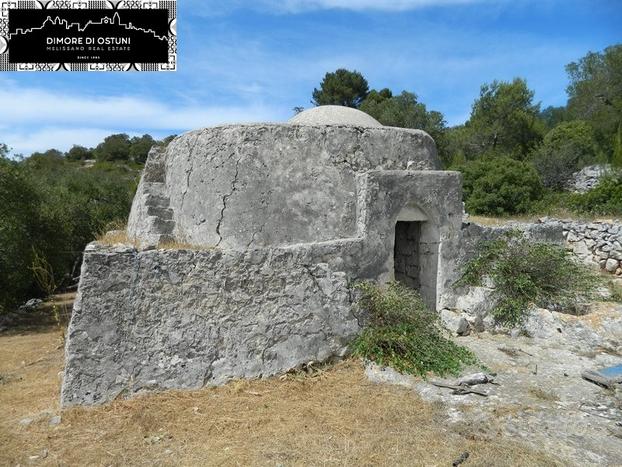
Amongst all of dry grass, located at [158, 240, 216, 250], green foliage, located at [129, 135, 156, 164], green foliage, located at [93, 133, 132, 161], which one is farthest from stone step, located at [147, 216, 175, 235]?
green foliage, located at [93, 133, 132, 161]

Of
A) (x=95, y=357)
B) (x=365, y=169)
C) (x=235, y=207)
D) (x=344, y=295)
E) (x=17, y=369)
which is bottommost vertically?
(x=17, y=369)

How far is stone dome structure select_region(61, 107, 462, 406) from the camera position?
16.0ft

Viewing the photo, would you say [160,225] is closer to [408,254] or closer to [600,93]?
[408,254]

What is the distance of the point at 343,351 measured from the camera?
18.9ft

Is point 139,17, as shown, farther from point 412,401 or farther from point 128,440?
point 412,401

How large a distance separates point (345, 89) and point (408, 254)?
86.1 ft

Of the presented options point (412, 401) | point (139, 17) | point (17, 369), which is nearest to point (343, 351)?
point (412, 401)

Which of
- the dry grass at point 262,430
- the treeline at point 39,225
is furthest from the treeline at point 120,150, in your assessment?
the dry grass at point 262,430

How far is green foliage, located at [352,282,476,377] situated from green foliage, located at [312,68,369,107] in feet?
91.7

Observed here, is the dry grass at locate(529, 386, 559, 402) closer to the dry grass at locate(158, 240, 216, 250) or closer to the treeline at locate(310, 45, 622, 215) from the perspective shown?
the dry grass at locate(158, 240, 216, 250)

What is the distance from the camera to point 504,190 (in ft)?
61.3

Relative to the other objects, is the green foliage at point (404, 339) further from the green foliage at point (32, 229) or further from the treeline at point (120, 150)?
the treeline at point (120, 150)

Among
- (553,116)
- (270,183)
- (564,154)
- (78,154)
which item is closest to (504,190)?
(564,154)

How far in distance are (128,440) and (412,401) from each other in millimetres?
2939
